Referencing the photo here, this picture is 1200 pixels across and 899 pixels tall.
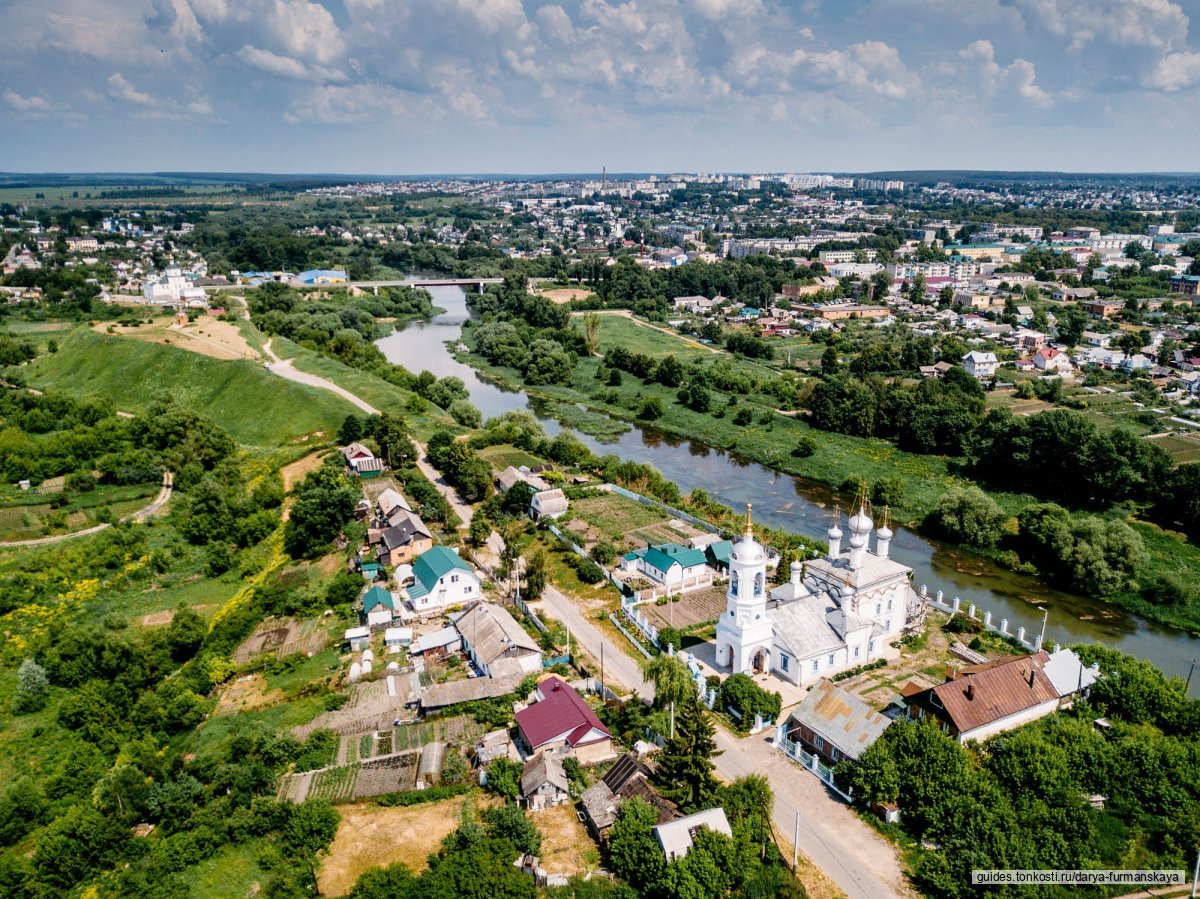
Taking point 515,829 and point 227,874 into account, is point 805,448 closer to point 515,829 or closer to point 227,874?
point 515,829

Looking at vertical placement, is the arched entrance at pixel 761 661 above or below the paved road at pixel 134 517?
above

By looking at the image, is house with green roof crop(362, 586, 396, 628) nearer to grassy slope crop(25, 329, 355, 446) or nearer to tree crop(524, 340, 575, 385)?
grassy slope crop(25, 329, 355, 446)

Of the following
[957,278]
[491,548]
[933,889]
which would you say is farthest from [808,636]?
[957,278]

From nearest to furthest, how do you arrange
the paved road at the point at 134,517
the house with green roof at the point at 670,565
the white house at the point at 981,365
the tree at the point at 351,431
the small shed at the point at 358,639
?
the small shed at the point at 358,639
the house with green roof at the point at 670,565
the paved road at the point at 134,517
the tree at the point at 351,431
the white house at the point at 981,365

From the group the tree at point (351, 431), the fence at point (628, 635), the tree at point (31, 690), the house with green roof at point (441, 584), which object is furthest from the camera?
the tree at point (351, 431)

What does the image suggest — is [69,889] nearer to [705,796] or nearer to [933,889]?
[705,796]

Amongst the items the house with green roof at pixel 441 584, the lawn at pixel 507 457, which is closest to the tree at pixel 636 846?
the house with green roof at pixel 441 584

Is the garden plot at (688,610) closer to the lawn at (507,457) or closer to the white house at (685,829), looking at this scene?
the white house at (685,829)

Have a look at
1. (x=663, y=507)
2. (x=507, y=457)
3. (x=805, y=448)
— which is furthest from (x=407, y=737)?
(x=805, y=448)

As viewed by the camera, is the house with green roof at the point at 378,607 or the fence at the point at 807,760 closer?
the fence at the point at 807,760
